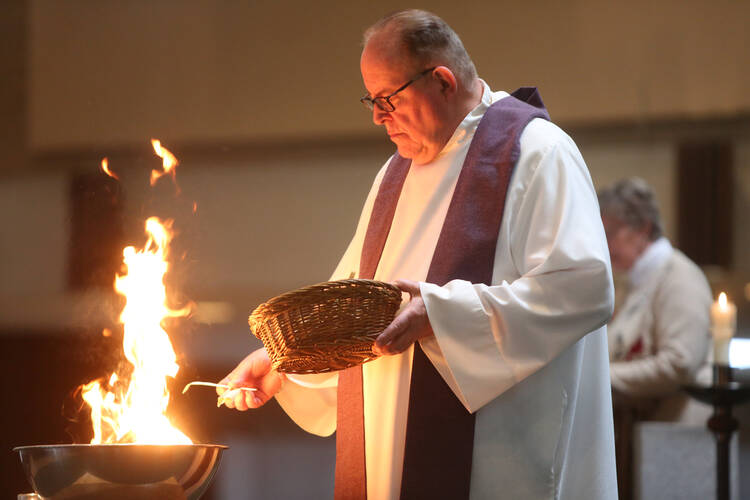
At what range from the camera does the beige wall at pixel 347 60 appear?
7.19 metres

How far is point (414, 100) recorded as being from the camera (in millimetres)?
2822

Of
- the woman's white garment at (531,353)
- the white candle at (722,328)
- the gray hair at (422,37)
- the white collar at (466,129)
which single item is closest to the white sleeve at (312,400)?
the woman's white garment at (531,353)

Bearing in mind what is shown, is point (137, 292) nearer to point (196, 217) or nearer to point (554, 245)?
point (554, 245)

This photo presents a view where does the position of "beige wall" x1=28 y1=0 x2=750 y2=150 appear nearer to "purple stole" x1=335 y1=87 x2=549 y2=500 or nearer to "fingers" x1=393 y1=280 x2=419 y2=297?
"purple stole" x1=335 y1=87 x2=549 y2=500

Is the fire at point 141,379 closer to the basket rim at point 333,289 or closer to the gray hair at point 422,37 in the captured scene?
the basket rim at point 333,289

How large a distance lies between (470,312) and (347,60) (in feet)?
17.0

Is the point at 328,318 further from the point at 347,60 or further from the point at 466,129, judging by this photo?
the point at 347,60

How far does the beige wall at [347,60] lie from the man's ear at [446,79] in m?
4.39

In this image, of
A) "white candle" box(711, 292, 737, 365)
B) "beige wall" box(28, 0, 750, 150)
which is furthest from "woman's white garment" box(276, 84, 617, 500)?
"beige wall" box(28, 0, 750, 150)

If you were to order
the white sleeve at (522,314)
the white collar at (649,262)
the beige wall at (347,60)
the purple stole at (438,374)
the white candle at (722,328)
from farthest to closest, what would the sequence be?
the beige wall at (347,60) → the white collar at (649,262) → the white candle at (722,328) → the purple stole at (438,374) → the white sleeve at (522,314)

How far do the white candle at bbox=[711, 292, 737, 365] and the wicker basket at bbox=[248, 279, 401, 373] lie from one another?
Answer: 2.20 metres

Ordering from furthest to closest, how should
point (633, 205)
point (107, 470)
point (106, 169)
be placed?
point (106, 169) → point (633, 205) → point (107, 470)

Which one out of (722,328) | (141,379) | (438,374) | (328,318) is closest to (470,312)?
(438,374)

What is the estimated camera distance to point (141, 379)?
3.15 m
